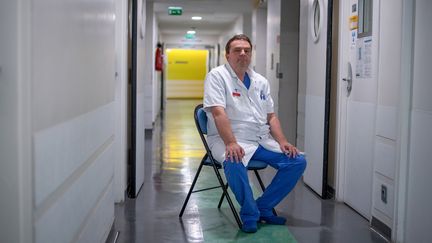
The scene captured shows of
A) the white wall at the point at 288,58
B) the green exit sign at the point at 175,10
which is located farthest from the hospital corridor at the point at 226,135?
the green exit sign at the point at 175,10

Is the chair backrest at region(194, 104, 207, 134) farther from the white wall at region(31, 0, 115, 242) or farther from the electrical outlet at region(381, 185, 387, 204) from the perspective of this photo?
the electrical outlet at region(381, 185, 387, 204)

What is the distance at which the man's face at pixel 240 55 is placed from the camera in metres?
3.91

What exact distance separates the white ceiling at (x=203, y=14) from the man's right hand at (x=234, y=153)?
6.34 m

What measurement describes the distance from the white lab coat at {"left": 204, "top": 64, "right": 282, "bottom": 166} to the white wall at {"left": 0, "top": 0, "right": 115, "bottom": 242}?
106cm

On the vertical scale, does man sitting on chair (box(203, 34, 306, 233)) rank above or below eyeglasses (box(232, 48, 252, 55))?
below

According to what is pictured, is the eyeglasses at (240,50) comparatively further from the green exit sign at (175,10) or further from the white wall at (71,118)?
the green exit sign at (175,10)

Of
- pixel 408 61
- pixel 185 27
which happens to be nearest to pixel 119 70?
pixel 408 61

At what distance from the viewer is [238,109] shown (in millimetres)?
3838

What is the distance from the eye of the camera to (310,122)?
5.15 m

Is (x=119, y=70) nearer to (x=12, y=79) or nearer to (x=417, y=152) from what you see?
(x=417, y=152)

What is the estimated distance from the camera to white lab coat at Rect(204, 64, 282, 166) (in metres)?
3.78

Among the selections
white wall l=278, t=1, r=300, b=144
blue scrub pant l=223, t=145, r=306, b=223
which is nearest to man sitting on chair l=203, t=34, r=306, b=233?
blue scrub pant l=223, t=145, r=306, b=223

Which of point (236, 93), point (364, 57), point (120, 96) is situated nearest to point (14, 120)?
point (236, 93)

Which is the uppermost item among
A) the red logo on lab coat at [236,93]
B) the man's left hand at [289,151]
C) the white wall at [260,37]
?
the white wall at [260,37]
